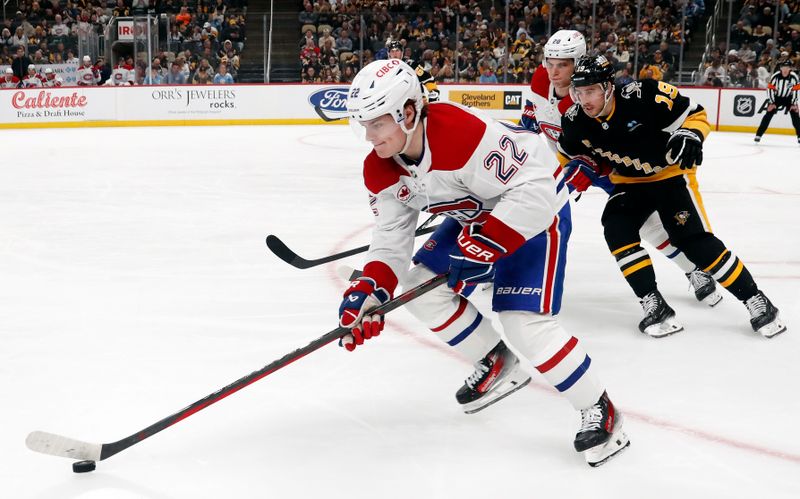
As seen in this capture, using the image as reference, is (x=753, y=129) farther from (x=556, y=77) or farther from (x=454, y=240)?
Answer: (x=454, y=240)

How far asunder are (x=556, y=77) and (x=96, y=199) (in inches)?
164

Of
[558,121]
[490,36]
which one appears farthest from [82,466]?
[490,36]

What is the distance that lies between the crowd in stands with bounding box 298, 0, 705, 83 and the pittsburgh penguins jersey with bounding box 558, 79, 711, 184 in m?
10.5

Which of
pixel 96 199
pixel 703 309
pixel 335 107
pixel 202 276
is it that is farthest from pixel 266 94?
pixel 703 309

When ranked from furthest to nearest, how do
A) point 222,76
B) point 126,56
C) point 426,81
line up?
point 222,76 < point 126,56 < point 426,81

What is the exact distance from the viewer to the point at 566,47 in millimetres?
3789

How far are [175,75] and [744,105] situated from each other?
895cm

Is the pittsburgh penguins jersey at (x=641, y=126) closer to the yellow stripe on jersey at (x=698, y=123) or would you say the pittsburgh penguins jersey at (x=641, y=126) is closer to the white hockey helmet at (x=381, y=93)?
the yellow stripe on jersey at (x=698, y=123)

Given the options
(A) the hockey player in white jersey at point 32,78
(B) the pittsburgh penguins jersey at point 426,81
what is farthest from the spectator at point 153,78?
(B) the pittsburgh penguins jersey at point 426,81

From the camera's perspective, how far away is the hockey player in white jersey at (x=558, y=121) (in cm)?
354

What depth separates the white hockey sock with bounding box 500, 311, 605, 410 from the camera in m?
2.23

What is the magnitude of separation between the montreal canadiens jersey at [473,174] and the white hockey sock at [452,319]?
16cm

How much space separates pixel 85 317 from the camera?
3.59 metres

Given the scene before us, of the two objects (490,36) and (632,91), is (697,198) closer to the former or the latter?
(632,91)
